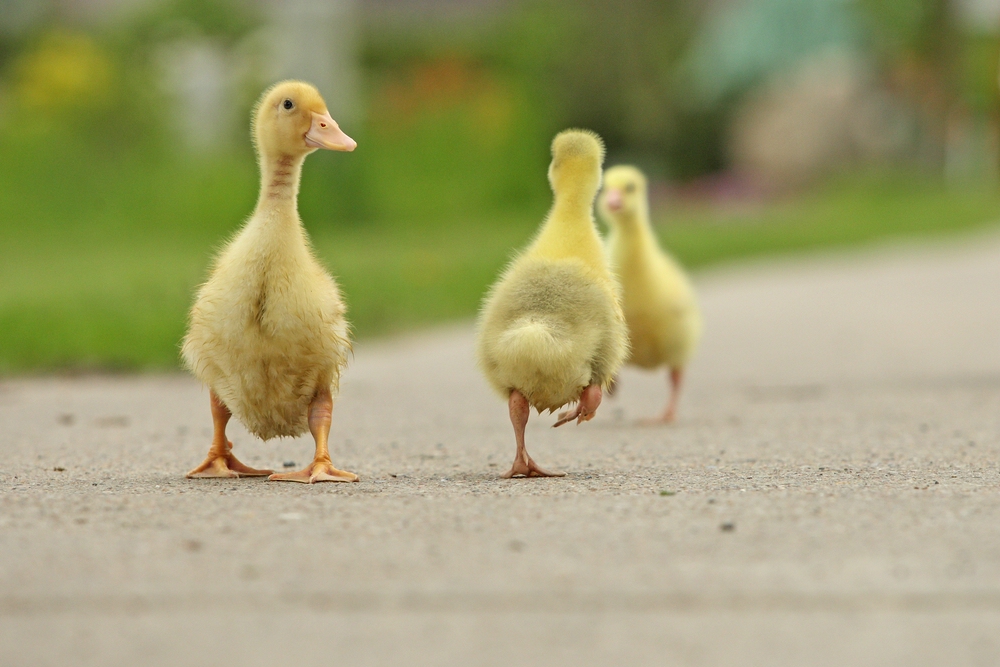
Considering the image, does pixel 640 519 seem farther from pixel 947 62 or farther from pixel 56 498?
pixel 947 62

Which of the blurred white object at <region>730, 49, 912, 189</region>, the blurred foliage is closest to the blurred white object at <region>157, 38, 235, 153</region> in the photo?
the blurred foliage

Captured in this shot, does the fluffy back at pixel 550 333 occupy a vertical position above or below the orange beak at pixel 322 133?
below

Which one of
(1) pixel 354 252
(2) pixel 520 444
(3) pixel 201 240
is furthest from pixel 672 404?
(3) pixel 201 240

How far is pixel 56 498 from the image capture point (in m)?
4.37

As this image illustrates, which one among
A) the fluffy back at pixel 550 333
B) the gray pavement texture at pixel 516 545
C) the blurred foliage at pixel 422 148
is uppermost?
the blurred foliage at pixel 422 148

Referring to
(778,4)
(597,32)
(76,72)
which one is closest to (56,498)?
(76,72)

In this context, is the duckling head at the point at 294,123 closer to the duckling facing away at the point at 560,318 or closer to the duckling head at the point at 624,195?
the duckling facing away at the point at 560,318

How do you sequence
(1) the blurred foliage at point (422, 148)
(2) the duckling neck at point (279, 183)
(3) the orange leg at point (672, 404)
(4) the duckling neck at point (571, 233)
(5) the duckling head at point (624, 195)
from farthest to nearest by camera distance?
(1) the blurred foliage at point (422, 148), (3) the orange leg at point (672, 404), (5) the duckling head at point (624, 195), (4) the duckling neck at point (571, 233), (2) the duckling neck at point (279, 183)

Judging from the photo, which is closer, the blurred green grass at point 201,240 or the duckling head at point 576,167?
the duckling head at point 576,167

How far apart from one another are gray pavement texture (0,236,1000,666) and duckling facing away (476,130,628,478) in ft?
0.96

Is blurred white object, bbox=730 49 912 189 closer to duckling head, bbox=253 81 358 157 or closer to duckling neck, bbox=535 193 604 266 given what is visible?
duckling neck, bbox=535 193 604 266

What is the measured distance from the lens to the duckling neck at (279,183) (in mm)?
4766

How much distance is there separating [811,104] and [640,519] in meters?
29.6

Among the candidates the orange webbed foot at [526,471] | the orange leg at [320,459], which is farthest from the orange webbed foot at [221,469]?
the orange webbed foot at [526,471]
